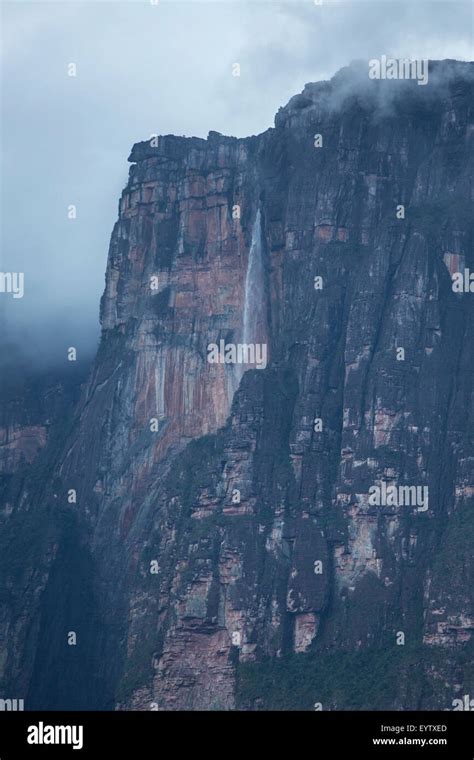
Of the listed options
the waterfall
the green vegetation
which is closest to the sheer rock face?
the waterfall

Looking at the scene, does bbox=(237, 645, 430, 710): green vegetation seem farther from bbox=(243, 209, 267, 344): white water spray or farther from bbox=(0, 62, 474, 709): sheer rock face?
bbox=(243, 209, 267, 344): white water spray

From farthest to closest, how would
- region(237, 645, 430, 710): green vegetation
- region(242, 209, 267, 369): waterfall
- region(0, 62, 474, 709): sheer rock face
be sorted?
region(242, 209, 267, 369): waterfall
region(0, 62, 474, 709): sheer rock face
region(237, 645, 430, 710): green vegetation

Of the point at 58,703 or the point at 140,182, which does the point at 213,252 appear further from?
the point at 58,703

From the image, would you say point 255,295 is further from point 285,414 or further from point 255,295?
point 285,414

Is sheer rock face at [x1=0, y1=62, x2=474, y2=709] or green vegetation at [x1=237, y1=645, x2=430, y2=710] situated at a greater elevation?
sheer rock face at [x1=0, y1=62, x2=474, y2=709]

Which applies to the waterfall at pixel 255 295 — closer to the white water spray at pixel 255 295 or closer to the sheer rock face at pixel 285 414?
the white water spray at pixel 255 295

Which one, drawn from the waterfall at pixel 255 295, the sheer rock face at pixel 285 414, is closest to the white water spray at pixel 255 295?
the waterfall at pixel 255 295
